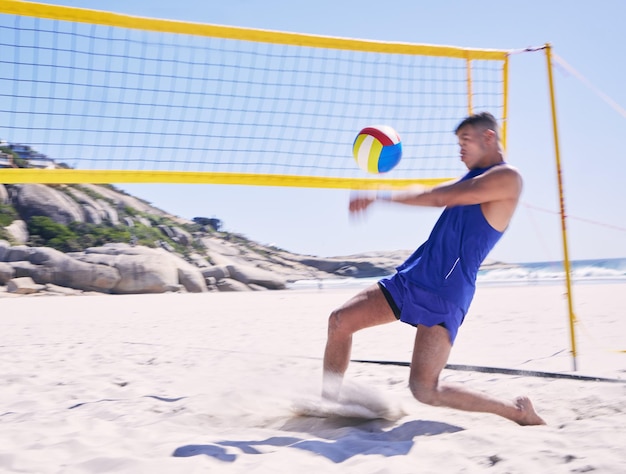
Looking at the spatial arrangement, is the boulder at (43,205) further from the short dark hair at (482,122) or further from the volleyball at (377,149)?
the short dark hair at (482,122)

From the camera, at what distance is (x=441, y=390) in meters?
2.49

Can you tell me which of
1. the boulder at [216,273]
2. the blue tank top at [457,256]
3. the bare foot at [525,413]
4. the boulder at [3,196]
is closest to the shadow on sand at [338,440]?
the bare foot at [525,413]

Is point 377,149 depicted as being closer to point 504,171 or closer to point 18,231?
point 504,171

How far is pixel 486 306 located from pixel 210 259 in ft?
95.3

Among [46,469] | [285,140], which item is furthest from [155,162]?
[46,469]

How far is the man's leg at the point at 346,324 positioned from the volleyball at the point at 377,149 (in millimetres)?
616

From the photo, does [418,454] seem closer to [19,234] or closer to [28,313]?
[28,313]

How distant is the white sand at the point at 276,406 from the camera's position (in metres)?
2.06

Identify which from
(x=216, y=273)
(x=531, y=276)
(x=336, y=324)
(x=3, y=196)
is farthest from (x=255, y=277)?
(x=336, y=324)

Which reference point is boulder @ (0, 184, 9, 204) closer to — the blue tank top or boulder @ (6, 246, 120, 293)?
boulder @ (6, 246, 120, 293)

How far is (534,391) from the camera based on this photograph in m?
3.22

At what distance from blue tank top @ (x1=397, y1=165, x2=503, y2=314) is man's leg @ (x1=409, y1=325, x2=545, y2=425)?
0.17m

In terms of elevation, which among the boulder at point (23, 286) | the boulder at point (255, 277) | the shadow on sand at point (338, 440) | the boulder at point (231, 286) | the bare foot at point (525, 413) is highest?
the boulder at point (255, 277)

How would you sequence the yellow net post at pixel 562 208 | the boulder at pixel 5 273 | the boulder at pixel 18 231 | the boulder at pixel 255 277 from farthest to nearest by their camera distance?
the boulder at pixel 18 231 < the boulder at pixel 255 277 < the boulder at pixel 5 273 < the yellow net post at pixel 562 208
